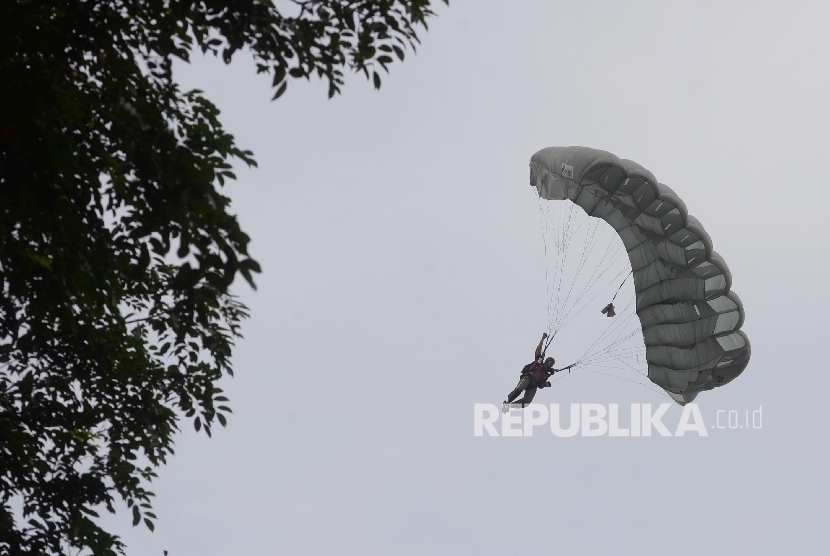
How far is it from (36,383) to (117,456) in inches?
42.1

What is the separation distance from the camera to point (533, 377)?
23625mm

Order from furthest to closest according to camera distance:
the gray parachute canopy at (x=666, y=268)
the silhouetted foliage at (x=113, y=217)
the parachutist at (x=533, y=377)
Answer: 1. the parachutist at (x=533, y=377)
2. the gray parachute canopy at (x=666, y=268)
3. the silhouetted foliage at (x=113, y=217)

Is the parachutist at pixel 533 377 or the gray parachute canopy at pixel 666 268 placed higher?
the gray parachute canopy at pixel 666 268

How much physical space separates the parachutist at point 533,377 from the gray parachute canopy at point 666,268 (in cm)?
277

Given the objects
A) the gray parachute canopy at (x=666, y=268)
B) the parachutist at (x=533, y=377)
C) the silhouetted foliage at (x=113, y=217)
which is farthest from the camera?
the parachutist at (x=533, y=377)

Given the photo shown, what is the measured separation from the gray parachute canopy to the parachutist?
9.10 ft

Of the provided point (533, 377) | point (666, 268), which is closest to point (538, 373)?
point (533, 377)

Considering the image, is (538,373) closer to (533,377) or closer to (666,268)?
(533,377)

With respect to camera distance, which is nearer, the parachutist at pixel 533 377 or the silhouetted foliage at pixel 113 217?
the silhouetted foliage at pixel 113 217

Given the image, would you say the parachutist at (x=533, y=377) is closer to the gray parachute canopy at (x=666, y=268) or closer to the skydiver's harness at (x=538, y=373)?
the skydiver's harness at (x=538, y=373)

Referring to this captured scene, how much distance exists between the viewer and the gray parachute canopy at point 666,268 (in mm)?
21781

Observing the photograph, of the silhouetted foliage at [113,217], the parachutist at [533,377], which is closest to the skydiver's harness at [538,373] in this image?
the parachutist at [533,377]

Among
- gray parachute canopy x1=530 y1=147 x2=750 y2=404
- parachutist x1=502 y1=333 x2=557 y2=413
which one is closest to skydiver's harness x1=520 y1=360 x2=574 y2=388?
parachutist x1=502 y1=333 x2=557 y2=413

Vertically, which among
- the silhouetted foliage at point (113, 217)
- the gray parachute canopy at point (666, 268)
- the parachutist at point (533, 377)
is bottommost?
the silhouetted foliage at point (113, 217)
